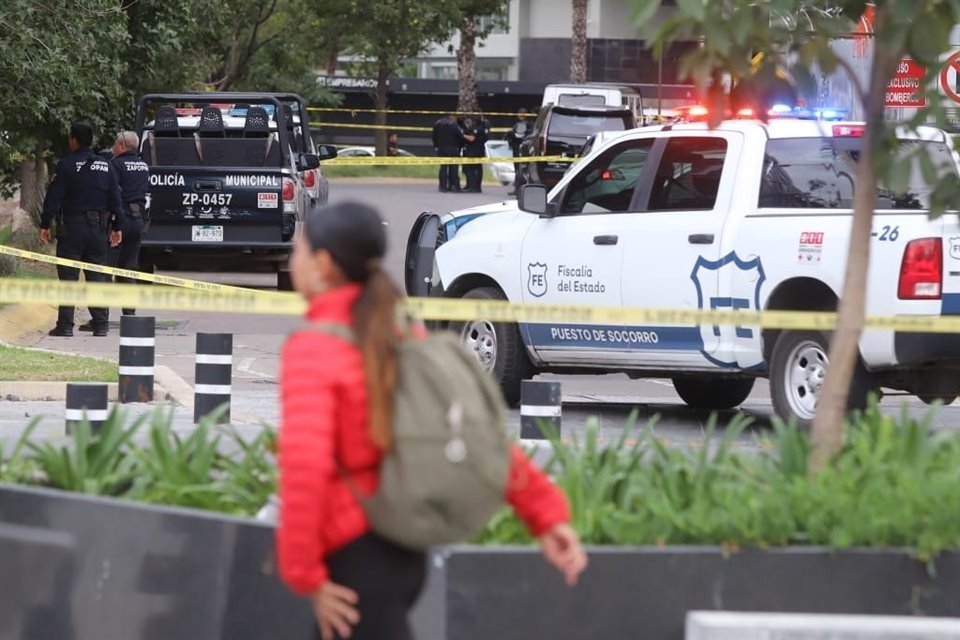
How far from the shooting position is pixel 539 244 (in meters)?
11.5

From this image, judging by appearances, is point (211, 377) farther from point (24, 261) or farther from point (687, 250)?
point (24, 261)

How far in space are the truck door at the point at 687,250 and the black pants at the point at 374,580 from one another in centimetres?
668

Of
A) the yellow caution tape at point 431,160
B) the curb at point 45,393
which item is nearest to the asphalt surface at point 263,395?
the curb at point 45,393

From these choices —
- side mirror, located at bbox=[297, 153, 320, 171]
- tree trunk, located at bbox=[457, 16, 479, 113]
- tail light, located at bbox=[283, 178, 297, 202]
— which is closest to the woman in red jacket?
tail light, located at bbox=[283, 178, 297, 202]

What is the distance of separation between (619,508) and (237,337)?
444 inches

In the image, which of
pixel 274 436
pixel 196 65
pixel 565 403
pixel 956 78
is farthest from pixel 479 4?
pixel 274 436

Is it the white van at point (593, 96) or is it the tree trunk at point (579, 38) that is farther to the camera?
the tree trunk at point (579, 38)

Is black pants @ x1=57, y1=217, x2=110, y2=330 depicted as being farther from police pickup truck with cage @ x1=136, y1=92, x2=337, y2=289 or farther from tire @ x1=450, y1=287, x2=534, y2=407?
tire @ x1=450, y1=287, x2=534, y2=407

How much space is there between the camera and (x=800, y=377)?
10.4 meters

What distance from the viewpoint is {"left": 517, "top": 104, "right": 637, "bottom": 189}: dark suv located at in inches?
1359

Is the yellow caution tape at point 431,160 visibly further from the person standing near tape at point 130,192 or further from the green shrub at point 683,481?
the green shrub at point 683,481

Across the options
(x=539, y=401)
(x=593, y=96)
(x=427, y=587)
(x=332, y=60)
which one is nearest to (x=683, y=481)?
(x=427, y=587)

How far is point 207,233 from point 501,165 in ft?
82.8

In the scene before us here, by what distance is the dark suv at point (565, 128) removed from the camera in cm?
3453
